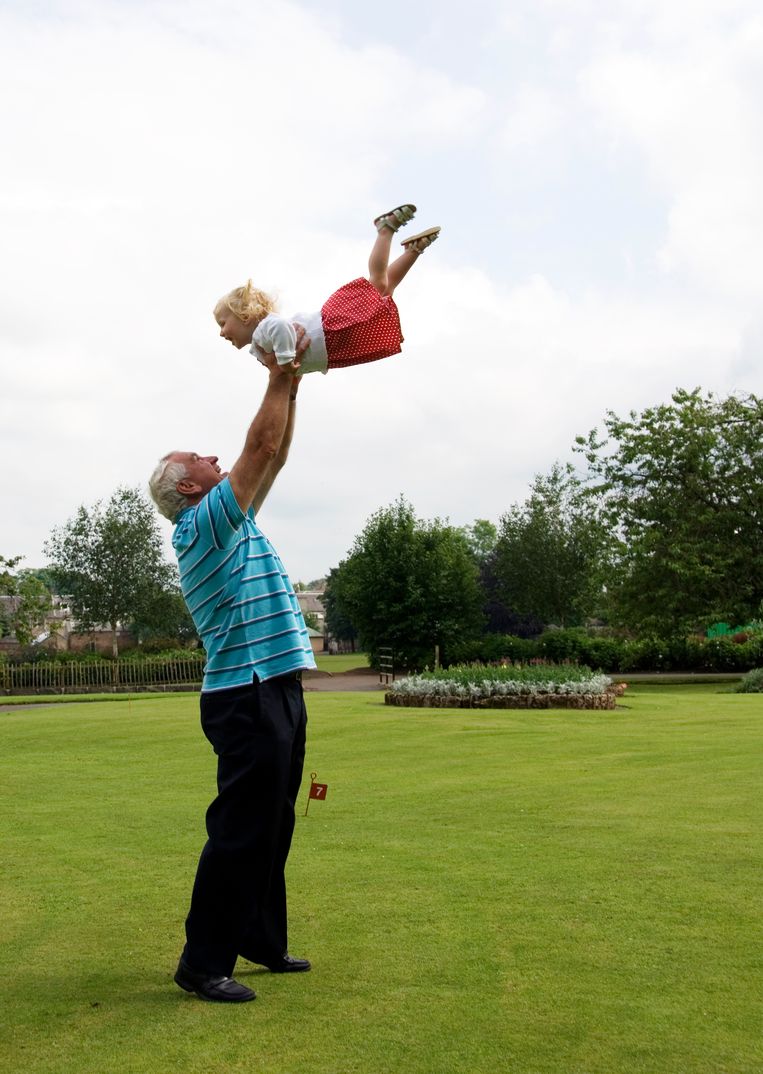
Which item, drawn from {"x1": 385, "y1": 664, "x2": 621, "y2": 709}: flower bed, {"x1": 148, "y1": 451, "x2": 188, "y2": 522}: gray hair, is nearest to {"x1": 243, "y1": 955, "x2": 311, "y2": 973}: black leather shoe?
{"x1": 148, "y1": 451, "x2": 188, "y2": 522}: gray hair

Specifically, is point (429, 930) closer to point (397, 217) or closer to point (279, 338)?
point (279, 338)

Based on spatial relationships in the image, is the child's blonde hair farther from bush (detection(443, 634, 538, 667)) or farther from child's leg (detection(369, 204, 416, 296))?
bush (detection(443, 634, 538, 667))

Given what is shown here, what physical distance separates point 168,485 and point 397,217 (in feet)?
4.63

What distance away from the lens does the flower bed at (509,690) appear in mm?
24375

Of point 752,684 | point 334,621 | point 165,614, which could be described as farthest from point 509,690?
point 334,621

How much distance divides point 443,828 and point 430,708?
55.6 feet

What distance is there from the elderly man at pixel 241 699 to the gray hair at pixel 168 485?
0.16m

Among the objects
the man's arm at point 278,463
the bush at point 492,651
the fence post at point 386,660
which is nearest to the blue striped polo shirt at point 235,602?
the man's arm at point 278,463

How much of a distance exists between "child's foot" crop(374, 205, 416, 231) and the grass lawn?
2.93 meters

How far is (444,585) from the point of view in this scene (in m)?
52.4

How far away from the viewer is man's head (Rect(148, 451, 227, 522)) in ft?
14.8

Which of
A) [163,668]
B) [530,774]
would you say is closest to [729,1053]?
[530,774]

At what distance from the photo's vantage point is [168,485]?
4512mm

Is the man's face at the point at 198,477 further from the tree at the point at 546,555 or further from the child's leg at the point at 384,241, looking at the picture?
the tree at the point at 546,555
